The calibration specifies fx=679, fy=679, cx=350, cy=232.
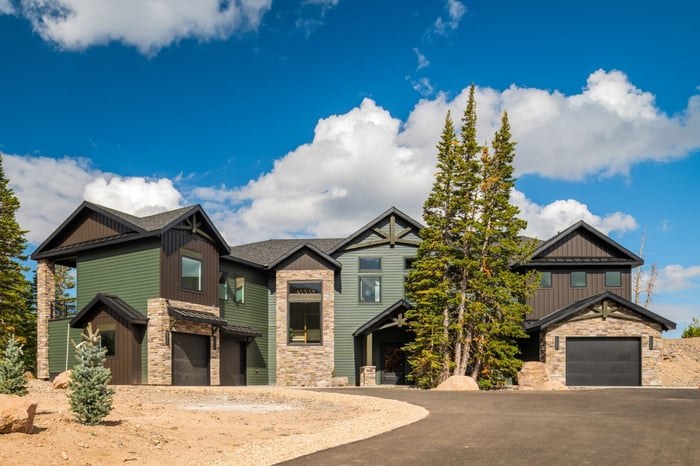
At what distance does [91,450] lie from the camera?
10.3 meters

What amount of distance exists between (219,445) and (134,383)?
613 inches

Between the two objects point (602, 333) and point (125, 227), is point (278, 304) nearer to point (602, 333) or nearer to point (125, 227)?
point (125, 227)

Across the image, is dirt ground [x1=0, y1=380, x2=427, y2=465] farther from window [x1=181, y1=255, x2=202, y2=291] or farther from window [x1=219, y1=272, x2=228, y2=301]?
window [x1=219, y1=272, x2=228, y2=301]

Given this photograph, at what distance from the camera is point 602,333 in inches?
1195

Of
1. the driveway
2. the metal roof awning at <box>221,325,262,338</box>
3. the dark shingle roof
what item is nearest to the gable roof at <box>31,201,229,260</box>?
the metal roof awning at <box>221,325,262,338</box>

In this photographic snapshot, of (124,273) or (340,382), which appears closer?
(124,273)

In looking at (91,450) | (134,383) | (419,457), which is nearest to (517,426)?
(419,457)

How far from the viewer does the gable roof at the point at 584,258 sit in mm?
32562

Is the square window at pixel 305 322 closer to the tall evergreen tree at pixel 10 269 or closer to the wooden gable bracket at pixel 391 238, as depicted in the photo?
the wooden gable bracket at pixel 391 238

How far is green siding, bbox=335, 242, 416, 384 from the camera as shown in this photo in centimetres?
3362

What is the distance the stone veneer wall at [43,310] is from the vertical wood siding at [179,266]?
749 cm

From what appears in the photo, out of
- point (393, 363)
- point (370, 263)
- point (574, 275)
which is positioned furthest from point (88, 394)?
point (574, 275)

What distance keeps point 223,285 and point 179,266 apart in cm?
433

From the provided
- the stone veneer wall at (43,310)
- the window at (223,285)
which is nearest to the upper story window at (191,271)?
the window at (223,285)
